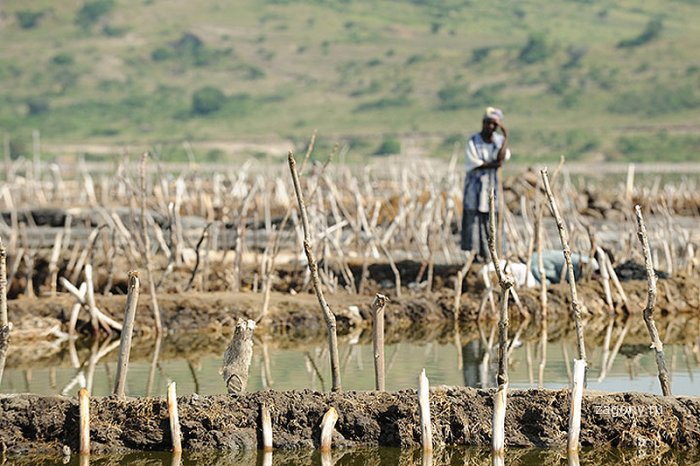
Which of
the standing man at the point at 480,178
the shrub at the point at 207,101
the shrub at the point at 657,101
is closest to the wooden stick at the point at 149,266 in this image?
the standing man at the point at 480,178

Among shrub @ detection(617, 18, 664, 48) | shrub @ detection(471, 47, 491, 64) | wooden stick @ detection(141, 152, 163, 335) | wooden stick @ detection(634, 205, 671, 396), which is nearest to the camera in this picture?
wooden stick @ detection(634, 205, 671, 396)

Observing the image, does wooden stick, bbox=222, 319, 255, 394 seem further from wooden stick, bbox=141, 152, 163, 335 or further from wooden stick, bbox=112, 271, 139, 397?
wooden stick, bbox=141, 152, 163, 335

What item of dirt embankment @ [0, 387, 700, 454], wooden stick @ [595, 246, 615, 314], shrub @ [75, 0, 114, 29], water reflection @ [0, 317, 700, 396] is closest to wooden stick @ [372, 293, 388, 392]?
dirt embankment @ [0, 387, 700, 454]

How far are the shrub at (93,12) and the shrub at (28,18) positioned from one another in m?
2.55

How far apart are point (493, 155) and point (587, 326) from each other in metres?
1.72

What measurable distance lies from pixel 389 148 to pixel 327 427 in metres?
50.7

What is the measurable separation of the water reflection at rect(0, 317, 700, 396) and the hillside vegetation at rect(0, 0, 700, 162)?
41281 millimetres

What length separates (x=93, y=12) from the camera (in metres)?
95.2

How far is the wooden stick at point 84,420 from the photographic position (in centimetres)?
701

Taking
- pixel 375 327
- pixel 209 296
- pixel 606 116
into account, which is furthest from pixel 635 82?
pixel 375 327

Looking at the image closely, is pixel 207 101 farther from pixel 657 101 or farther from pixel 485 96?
pixel 657 101

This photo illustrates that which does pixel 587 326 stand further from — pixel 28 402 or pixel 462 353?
pixel 28 402

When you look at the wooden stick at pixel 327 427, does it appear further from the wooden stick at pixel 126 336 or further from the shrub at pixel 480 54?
the shrub at pixel 480 54

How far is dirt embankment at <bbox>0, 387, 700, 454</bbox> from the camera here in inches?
284
